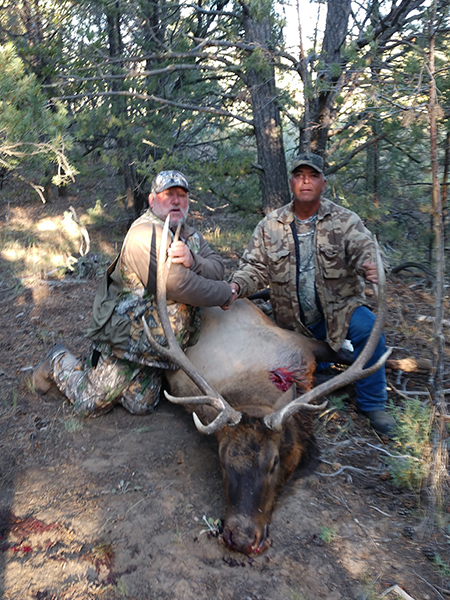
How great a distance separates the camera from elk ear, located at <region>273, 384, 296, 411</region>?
118 inches

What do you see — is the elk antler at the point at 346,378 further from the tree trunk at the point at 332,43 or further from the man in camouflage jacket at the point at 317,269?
the tree trunk at the point at 332,43

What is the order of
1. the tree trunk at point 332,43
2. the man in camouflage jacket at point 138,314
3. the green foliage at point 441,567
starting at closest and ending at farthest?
the green foliage at point 441,567 < the man in camouflage jacket at point 138,314 < the tree trunk at point 332,43

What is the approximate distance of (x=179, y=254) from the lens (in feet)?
10.8

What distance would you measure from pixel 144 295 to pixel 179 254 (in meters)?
0.50

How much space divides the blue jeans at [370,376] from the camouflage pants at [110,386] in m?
1.56

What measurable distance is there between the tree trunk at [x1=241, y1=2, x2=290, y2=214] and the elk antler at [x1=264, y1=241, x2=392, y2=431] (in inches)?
133

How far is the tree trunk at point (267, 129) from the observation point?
5680 millimetres

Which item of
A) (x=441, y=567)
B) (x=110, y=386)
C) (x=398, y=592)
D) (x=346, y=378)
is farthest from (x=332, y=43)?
(x=398, y=592)

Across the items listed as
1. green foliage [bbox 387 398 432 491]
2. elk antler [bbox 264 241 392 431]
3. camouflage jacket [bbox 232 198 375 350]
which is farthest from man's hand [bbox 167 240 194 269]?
green foliage [bbox 387 398 432 491]

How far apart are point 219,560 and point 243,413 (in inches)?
33.0

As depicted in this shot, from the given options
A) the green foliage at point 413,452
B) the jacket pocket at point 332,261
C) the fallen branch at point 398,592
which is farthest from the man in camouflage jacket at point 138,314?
the fallen branch at point 398,592

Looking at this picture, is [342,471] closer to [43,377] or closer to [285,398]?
[285,398]

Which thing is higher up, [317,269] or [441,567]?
[317,269]

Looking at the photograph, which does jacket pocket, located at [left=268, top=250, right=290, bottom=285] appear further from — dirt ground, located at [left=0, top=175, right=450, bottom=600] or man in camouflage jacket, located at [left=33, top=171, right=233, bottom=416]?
dirt ground, located at [left=0, top=175, right=450, bottom=600]
